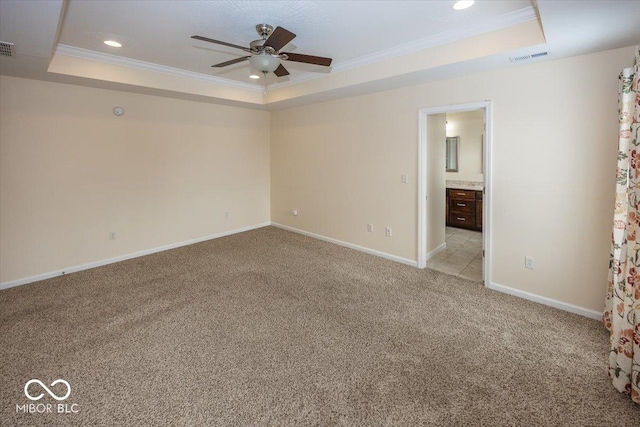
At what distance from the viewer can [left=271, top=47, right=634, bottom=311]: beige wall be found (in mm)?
2736

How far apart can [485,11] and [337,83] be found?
6.39ft

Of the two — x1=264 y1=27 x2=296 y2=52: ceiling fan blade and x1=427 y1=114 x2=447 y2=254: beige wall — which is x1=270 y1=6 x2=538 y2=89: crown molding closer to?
x1=427 y1=114 x2=447 y2=254: beige wall

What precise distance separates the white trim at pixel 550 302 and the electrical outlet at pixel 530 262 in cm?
29

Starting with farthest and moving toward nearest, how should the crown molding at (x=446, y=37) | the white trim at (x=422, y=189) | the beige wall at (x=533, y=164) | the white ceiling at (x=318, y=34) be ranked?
the white trim at (x=422, y=189), the beige wall at (x=533, y=164), the crown molding at (x=446, y=37), the white ceiling at (x=318, y=34)

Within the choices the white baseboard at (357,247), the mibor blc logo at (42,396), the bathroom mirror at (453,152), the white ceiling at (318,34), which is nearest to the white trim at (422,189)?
the white baseboard at (357,247)

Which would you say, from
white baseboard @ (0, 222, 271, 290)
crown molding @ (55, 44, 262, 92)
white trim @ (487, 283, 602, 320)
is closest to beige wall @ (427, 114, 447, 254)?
white trim @ (487, 283, 602, 320)

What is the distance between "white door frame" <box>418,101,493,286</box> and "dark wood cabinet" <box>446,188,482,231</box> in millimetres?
2328

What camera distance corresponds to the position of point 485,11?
260cm

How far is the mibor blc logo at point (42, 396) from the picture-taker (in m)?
1.84

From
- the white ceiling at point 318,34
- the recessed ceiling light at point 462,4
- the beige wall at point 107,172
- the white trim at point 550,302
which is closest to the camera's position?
the white ceiling at point 318,34

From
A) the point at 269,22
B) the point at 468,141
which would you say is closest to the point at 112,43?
the point at 269,22

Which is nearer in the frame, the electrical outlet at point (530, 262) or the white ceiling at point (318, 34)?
the white ceiling at point (318, 34)

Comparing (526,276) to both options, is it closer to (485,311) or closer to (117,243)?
(485,311)

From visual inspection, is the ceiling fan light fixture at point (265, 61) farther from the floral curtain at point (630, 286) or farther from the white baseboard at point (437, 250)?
the white baseboard at point (437, 250)
